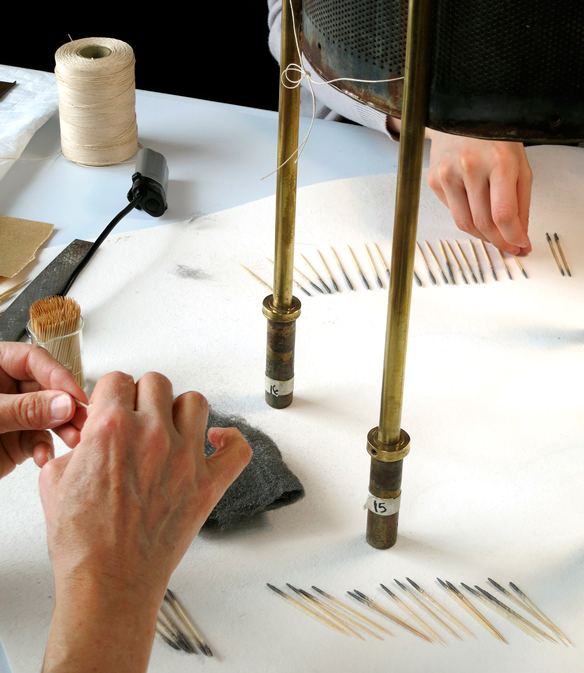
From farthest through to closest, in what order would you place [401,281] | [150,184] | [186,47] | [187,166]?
[186,47] → [187,166] → [150,184] → [401,281]

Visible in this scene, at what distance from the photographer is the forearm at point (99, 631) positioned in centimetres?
50

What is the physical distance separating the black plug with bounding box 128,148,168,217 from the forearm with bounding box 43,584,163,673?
2.56 ft

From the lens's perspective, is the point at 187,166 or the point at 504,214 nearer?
the point at 504,214

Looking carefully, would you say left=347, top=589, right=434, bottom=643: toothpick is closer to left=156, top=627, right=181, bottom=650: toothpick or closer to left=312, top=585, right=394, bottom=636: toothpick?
left=312, top=585, right=394, bottom=636: toothpick

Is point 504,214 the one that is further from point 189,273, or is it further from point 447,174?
point 189,273

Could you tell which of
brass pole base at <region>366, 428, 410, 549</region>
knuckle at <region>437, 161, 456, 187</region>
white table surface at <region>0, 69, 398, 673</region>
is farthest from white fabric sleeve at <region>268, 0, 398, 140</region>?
brass pole base at <region>366, 428, 410, 549</region>

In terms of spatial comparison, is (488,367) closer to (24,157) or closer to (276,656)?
(276,656)

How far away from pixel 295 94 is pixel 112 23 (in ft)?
6.97

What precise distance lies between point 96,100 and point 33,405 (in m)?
0.73

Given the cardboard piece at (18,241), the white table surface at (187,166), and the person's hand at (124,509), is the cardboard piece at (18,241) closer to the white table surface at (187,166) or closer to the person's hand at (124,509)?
the white table surface at (187,166)

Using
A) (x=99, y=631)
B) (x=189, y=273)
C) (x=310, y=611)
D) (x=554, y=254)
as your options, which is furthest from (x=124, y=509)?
(x=554, y=254)

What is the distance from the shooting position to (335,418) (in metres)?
0.89

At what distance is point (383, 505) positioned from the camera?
0.71 meters

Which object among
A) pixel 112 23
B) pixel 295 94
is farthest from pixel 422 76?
pixel 112 23
